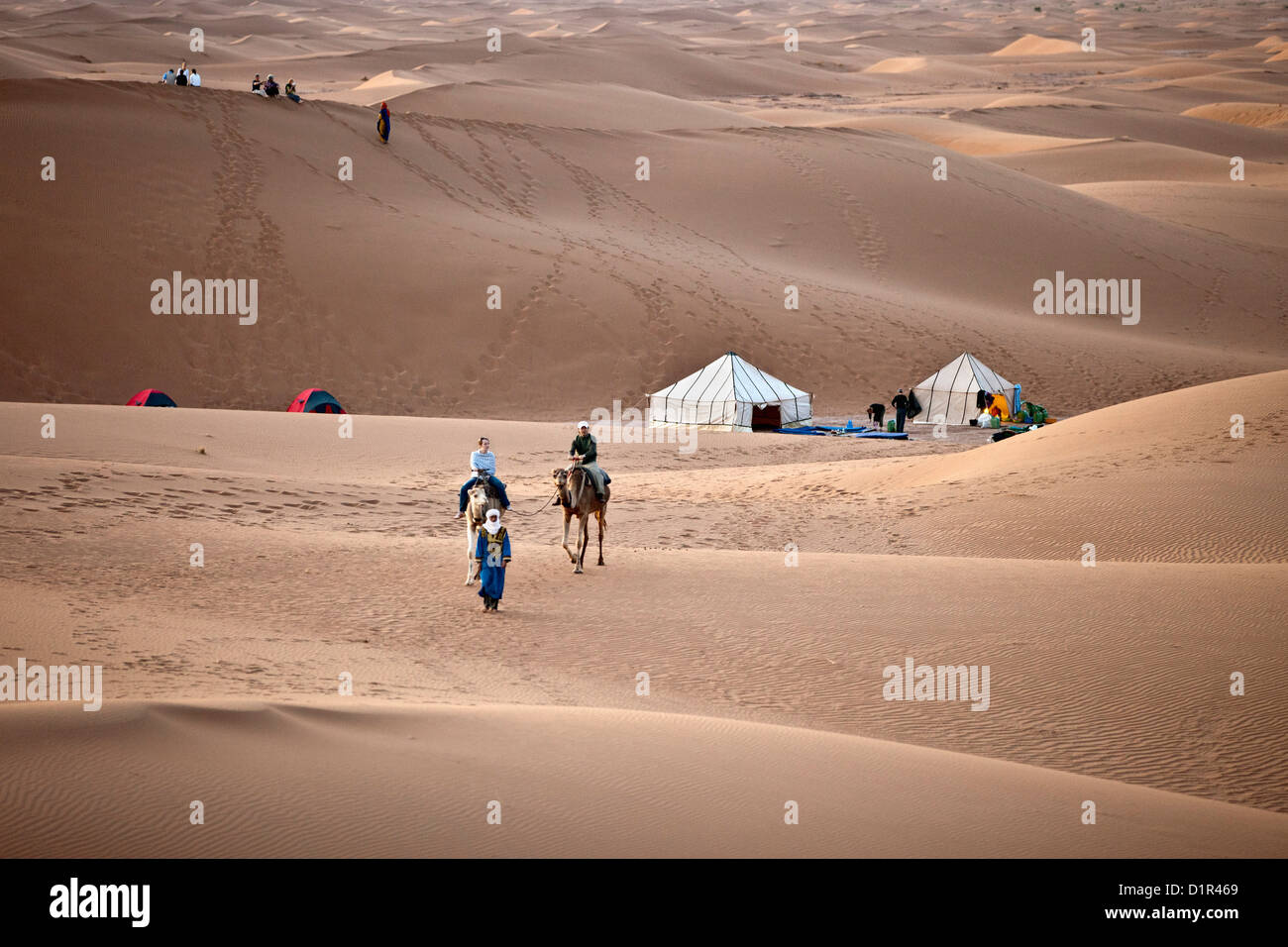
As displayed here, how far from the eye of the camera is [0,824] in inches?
213

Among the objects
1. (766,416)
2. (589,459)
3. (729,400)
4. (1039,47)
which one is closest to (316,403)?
(729,400)

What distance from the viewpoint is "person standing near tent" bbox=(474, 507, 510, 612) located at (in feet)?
39.5

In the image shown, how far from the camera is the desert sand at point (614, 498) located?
6.77 m

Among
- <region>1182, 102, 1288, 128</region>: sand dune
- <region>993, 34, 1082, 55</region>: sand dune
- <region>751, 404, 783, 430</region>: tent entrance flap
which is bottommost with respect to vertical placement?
<region>751, 404, 783, 430</region>: tent entrance flap

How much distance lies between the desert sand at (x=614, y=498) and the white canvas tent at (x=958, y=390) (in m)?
2.25

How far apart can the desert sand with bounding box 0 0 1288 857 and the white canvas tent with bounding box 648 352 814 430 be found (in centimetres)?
190

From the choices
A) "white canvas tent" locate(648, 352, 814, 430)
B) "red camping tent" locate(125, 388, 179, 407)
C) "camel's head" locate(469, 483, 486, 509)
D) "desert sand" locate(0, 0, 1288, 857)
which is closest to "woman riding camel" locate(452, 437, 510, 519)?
"camel's head" locate(469, 483, 486, 509)

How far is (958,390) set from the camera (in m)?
32.0

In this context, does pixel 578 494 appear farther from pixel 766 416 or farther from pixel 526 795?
pixel 766 416

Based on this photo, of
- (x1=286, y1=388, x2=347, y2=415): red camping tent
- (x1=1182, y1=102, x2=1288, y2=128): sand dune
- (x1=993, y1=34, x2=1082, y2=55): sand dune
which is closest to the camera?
(x1=286, y1=388, x2=347, y2=415): red camping tent

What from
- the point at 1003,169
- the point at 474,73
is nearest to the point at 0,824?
the point at 1003,169

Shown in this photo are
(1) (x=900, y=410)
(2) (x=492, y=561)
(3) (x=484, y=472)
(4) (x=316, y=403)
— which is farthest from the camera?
(1) (x=900, y=410)

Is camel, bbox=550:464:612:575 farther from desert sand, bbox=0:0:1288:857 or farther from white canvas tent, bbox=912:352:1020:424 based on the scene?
white canvas tent, bbox=912:352:1020:424

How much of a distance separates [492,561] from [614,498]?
9182mm
